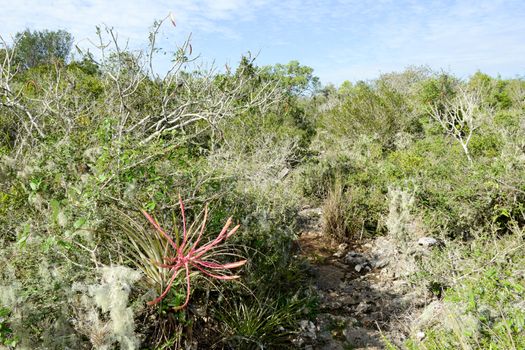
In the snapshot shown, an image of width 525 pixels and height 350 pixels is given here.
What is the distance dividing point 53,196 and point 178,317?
1384mm

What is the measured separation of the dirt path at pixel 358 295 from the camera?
3.84 metres

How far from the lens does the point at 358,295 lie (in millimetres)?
4727

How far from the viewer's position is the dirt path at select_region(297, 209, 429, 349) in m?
3.84

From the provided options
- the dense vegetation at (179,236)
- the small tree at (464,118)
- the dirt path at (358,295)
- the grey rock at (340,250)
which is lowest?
the dirt path at (358,295)

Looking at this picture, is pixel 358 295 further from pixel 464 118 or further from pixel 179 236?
pixel 464 118

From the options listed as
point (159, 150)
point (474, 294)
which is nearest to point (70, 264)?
point (159, 150)

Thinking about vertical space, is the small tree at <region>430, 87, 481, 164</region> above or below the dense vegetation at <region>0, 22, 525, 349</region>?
above

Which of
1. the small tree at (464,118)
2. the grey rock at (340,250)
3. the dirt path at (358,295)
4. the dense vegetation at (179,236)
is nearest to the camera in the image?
the dense vegetation at (179,236)

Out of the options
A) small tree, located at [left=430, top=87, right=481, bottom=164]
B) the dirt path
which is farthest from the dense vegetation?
small tree, located at [left=430, top=87, right=481, bottom=164]

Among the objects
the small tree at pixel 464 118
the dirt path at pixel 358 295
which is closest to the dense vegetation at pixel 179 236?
the dirt path at pixel 358 295

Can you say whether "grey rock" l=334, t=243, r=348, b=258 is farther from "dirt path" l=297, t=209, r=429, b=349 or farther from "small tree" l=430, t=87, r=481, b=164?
"small tree" l=430, t=87, r=481, b=164

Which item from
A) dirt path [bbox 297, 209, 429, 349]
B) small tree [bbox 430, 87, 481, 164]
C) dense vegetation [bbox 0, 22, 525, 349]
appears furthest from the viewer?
small tree [bbox 430, 87, 481, 164]

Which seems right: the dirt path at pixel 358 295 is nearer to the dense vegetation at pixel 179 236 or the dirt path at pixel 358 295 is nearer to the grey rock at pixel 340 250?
the grey rock at pixel 340 250

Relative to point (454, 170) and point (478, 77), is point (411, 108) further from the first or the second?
point (478, 77)
